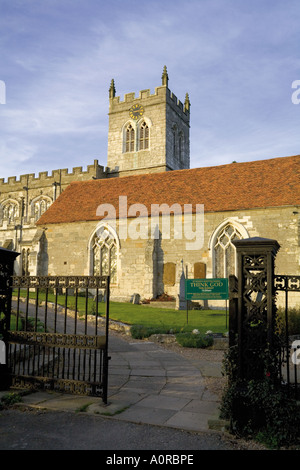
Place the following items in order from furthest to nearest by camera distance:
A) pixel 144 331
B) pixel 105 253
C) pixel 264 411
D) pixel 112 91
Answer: pixel 112 91
pixel 105 253
pixel 144 331
pixel 264 411

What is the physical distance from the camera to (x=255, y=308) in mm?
5133

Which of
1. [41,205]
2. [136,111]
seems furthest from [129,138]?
[41,205]

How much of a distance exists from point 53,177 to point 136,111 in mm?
11146

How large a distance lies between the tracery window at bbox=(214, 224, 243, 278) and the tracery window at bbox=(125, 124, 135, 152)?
21794mm

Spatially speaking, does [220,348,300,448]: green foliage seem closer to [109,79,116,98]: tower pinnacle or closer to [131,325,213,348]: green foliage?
[131,325,213,348]: green foliage

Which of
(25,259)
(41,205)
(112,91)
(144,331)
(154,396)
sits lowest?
(154,396)

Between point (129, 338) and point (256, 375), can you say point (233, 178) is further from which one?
point (256, 375)

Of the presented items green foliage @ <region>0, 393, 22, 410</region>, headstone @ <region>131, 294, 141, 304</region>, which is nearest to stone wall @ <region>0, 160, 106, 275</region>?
headstone @ <region>131, 294, 141, 304</region>

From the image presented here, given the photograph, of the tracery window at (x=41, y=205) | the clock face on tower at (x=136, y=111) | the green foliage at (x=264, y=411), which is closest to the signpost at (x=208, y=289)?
the green foliage at (x=264, y=411)

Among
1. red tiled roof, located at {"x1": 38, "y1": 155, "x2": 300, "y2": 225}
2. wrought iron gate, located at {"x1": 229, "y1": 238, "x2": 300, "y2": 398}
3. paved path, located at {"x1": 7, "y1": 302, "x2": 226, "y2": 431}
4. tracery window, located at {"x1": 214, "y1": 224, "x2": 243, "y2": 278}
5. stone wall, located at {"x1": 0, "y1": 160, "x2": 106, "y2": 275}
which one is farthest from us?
stone wall, located at {"x1": 0, "y1": 160, "x2": 106, "y2": 275}

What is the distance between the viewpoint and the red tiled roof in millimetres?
19828

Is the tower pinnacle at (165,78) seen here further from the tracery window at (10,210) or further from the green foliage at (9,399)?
the green foliage at (9,399)

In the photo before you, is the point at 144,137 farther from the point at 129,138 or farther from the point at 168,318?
the point at 168,318

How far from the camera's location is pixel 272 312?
16.6 feet
